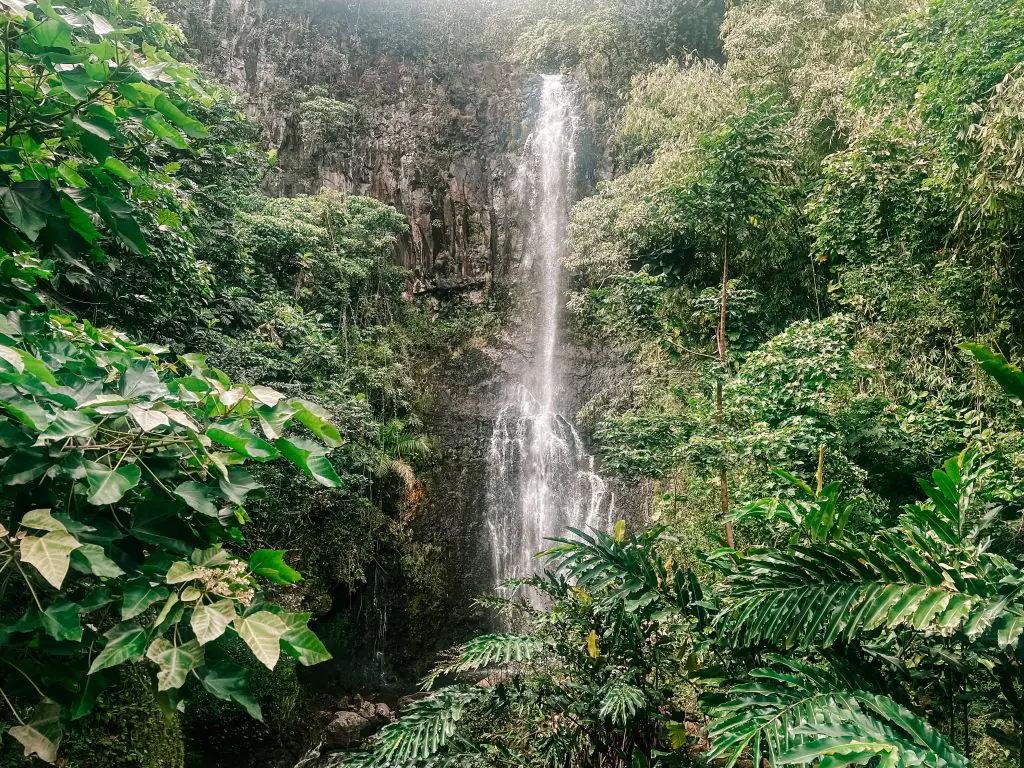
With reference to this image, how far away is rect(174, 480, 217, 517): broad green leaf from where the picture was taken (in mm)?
996

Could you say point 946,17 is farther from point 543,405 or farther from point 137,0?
point 543,405

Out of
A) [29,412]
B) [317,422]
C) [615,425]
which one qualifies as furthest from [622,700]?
[615,425]

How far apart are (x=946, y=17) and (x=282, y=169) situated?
463 inches

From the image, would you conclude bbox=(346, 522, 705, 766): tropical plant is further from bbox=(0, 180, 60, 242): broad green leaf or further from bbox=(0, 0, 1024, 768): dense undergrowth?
bbox=(0, 180, 60, 242): broad green leaf

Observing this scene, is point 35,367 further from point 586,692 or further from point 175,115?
point 586,692

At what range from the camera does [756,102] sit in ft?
13.4

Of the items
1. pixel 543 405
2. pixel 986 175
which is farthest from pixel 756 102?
pixel 543 405

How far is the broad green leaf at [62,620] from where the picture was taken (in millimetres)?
858

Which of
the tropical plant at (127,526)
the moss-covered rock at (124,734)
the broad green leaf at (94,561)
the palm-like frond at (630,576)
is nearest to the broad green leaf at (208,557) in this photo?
the tropical plant at (127,526)

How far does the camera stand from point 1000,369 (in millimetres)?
1492

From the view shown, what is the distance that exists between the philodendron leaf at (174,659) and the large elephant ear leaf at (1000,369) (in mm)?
1798

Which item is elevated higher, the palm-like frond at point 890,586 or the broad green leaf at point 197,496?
the broad green leaf at point 197,496

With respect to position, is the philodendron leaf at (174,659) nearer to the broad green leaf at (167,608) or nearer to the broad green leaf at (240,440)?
the broad green leaf at (167,608)

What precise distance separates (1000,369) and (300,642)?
174cm
